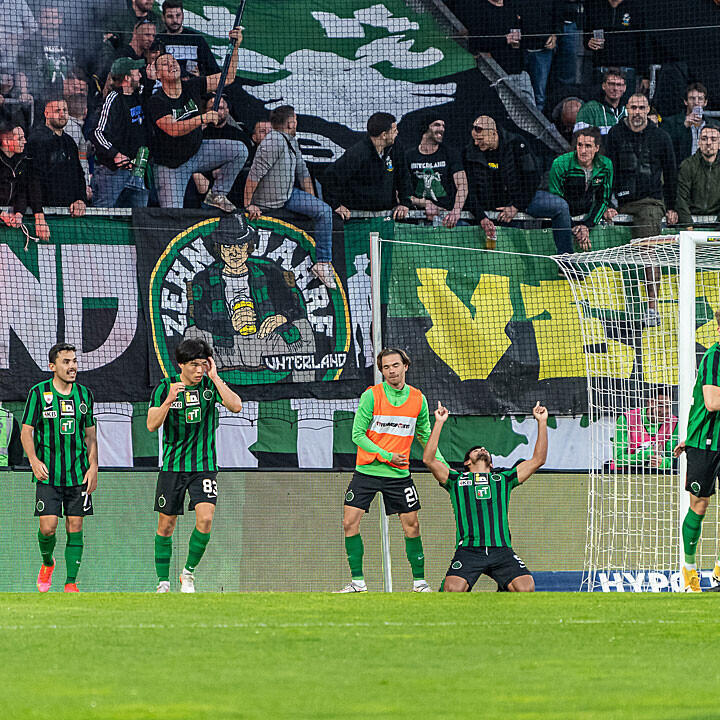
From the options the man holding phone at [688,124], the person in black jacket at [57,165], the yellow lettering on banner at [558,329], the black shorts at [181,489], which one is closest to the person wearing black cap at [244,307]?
the person in black jacket at [57,165]

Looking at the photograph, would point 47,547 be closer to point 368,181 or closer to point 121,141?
point 121,141

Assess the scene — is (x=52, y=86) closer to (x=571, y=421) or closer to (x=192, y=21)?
(x=192, y=21)

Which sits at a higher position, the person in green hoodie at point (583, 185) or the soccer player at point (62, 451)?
the person in green hoodie at point (583, 185)

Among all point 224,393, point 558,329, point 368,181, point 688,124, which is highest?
point 688,124

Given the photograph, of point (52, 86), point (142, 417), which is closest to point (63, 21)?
point (52, 86)

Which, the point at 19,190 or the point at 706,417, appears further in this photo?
the point at 19,190

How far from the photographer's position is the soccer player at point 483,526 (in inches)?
312

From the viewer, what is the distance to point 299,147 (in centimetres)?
1251

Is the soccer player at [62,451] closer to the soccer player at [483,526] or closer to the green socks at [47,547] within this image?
the green socks at [47,547]

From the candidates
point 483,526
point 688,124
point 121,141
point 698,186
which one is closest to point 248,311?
point 121,141

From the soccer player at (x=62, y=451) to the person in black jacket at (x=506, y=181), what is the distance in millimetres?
5407

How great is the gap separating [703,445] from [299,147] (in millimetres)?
6289

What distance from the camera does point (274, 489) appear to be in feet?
37.8

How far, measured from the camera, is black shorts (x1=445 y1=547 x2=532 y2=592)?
7.93 m
